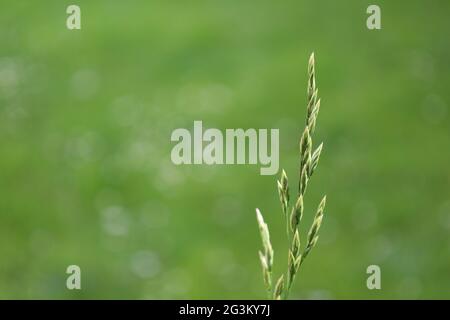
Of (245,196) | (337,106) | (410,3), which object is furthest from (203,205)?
(410,3)

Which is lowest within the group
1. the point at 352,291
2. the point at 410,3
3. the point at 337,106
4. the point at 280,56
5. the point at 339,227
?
the point at 352,291

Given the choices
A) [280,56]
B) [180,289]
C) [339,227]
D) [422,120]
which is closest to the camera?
[180,289]

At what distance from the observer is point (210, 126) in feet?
18.6

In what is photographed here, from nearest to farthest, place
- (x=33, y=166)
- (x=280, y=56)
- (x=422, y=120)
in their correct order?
(x=33, y=166)
(x=422, y=120)
(x=280, y=56)

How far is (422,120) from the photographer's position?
5.80 meters

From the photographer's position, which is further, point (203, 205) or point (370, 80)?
point (370, 80)

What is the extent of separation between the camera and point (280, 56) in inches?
256

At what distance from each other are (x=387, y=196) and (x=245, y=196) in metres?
0.99

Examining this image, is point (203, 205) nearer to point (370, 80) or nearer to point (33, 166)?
point (33, 166)

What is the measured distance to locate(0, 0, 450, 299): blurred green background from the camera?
456 cm

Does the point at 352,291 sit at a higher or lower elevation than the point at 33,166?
lower

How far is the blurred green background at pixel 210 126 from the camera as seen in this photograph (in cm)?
456

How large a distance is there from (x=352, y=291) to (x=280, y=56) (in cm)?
271

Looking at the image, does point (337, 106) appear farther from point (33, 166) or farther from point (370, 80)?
point (33, 166)
